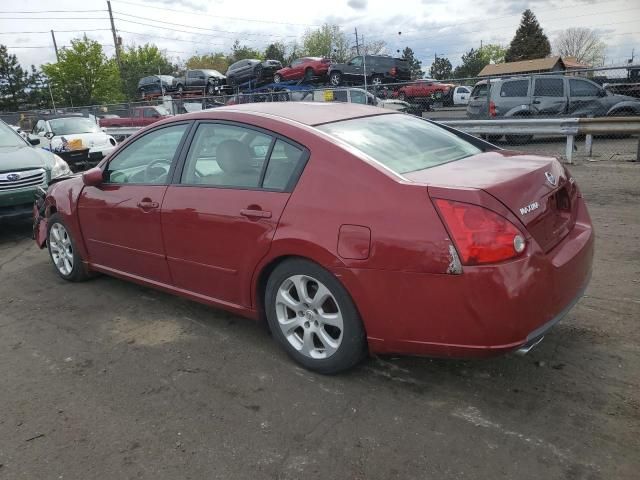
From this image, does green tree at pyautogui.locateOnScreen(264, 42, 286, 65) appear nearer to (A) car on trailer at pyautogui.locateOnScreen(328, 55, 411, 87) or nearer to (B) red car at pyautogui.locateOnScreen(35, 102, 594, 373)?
(A) car on trailer at pyautogui.locateOnScreen(328, 55, 411, 87)

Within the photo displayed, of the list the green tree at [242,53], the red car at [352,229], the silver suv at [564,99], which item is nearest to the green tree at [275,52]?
the green tree at [242,53]

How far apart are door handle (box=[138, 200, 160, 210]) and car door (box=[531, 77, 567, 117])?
39.5 ft

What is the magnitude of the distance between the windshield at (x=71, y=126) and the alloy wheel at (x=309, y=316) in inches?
565

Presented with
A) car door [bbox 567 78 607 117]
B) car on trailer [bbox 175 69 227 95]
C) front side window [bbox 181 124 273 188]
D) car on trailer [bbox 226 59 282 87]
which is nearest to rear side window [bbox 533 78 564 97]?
car door [bbox 567 78 607 117]

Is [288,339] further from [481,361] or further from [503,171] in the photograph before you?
[503,171]

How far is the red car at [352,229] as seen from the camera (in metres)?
2.57

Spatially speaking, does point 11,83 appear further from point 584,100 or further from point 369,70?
point 584,100

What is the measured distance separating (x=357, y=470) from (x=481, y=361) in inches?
48.8

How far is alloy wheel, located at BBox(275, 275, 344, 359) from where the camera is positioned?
3.06 m

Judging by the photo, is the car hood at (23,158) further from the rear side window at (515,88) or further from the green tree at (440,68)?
the green tree at (440,68)

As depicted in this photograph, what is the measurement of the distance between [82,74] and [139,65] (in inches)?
716

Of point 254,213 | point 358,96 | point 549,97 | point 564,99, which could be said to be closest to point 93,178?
point 254,213

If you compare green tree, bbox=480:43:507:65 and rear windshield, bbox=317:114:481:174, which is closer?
rear windshield, bbox=317:114:481:174

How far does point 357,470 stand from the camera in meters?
2.41
